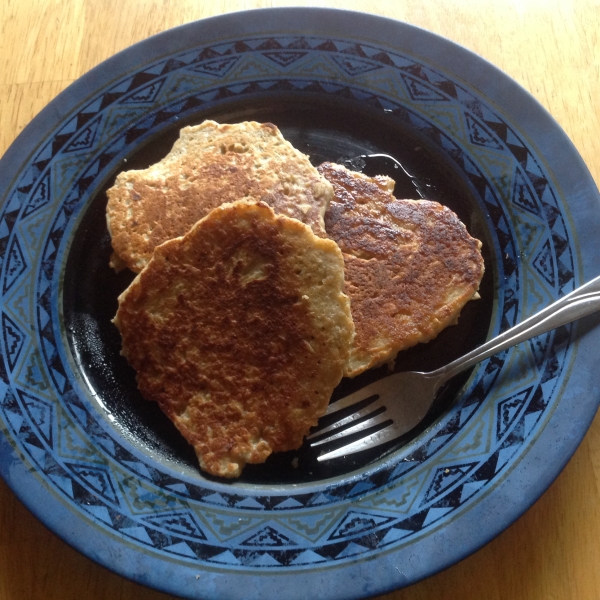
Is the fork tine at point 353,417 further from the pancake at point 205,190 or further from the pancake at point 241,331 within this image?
the pancake at point 205,190

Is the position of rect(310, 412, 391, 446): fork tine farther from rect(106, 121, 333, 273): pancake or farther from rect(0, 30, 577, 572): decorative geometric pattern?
rect(106, 121, 333, 273): pancake

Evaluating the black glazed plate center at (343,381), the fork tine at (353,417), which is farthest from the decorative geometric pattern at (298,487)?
the fork tine at (353,417)

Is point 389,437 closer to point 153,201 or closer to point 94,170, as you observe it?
point 153,201

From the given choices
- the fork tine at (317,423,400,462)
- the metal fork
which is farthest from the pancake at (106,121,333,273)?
the fork tine at (317,423,400,462)

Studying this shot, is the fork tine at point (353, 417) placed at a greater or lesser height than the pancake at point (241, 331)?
lesser

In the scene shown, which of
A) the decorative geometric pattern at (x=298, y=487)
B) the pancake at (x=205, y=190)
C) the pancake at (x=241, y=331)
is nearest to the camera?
the decorative geometric pattern at (x=298, y=487)

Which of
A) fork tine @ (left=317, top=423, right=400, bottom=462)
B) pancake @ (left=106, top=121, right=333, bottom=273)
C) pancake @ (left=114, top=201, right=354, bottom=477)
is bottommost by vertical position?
fork tine @ (left=317, top=423, right=400, bottom=462)

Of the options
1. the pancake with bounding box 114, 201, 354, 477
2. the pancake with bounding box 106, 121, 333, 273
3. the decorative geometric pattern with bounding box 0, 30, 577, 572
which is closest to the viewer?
the decorative geometric pattern with bounding box 0, 30, 577, 572

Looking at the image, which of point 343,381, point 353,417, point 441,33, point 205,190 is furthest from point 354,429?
point 441,33
